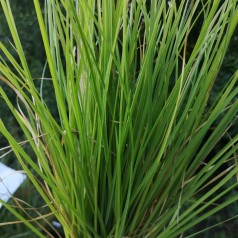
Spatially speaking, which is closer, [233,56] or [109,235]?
[109,235]

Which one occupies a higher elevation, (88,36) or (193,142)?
(88,36)

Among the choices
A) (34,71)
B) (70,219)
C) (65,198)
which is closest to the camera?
(65,198)

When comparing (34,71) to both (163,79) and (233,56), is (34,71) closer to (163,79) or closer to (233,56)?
(233,56)

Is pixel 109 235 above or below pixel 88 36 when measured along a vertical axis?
below

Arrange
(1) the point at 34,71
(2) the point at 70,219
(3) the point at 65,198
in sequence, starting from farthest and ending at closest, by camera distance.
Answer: (1) the point at 34,71 → (2) the point at 70,219 → (3) the point at 65,198

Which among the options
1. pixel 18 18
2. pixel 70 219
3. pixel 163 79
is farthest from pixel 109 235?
pixel 18 18

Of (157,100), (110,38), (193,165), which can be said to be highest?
(110,38)

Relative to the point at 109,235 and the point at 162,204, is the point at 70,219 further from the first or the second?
the point at 162,204

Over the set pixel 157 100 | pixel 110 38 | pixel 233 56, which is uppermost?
pixel 110 38

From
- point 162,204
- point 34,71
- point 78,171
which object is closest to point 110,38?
point 78,171
